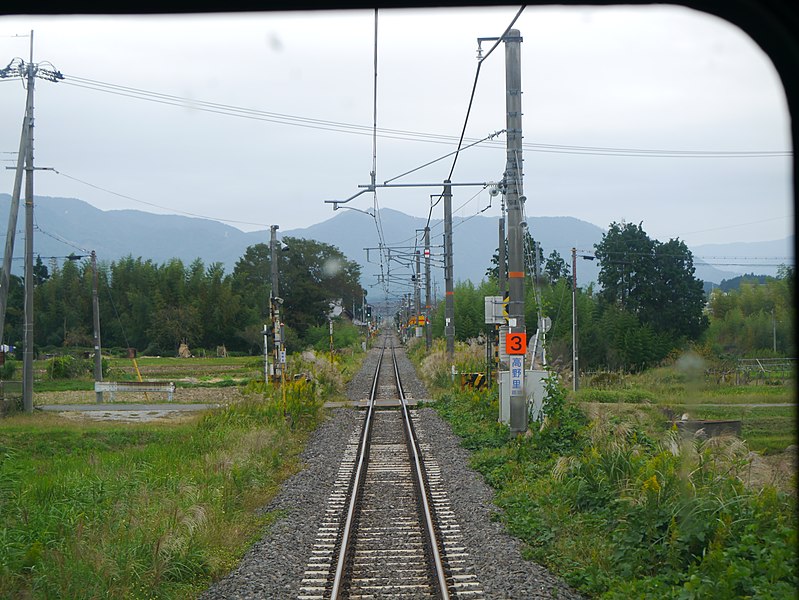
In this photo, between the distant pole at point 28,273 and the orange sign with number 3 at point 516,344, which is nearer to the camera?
the orange sign with number 3 at point 516,344

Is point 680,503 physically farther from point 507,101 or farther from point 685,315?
point 685,315

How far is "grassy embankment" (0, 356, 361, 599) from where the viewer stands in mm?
6887

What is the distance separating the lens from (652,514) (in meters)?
7.47

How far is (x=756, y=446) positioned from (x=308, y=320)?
1893 inches

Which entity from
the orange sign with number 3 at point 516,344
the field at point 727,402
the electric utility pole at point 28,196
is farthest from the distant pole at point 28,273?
the field at point 727,402

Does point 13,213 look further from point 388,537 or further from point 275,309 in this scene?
point 388,537

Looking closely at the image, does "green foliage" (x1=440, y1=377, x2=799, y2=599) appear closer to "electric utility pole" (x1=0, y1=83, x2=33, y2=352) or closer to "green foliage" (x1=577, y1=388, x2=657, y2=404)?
"electric utility pole" (x1=0, y1=83, x2=33, y2=352)

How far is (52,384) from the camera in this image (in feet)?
133

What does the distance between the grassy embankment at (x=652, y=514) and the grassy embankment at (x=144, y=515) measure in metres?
3.30

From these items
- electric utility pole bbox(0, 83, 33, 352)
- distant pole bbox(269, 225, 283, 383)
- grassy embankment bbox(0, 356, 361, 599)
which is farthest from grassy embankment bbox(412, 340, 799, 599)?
electric utility pole bbox(0, 83, 33, 352)

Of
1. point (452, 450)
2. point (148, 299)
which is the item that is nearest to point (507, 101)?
point (452, 450)

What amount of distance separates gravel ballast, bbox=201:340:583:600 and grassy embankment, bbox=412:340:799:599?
0.88 feet

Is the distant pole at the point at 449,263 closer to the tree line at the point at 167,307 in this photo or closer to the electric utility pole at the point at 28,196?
the electric utility pole at the point at 28,196

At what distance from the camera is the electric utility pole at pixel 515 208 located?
13391mm
